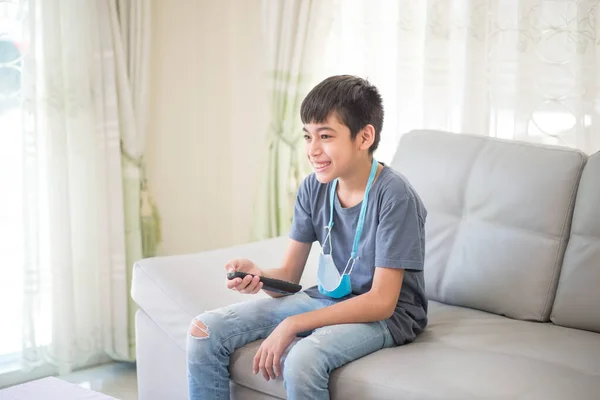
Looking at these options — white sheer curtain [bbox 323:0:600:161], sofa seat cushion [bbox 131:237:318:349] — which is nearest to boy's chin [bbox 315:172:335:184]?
sofa seat cushion [bbox 131:237:318:349]

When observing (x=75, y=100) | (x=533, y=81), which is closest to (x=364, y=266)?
(x=533, y=81)

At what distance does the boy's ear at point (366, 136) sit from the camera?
6.59 ft

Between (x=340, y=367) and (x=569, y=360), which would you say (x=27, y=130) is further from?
(x=569, y=360)

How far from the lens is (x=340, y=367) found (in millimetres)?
1834

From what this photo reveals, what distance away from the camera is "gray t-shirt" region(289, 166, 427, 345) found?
1.90 metres

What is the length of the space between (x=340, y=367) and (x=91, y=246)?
1.50 metres

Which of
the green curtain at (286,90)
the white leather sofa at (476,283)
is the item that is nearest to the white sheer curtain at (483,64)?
the green curtain at (286,90)

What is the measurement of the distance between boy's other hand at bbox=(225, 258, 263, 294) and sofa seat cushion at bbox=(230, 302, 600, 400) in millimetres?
148

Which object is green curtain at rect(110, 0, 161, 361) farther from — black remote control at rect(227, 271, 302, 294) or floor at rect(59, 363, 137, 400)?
black remote control at rect(227, 271, 302, 294)

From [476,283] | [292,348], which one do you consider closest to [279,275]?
[292,348]

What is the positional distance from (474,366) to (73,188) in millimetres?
1744

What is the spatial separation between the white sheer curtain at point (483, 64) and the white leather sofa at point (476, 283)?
13.2 inches

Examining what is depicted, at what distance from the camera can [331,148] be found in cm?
198

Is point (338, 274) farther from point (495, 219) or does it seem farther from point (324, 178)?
point (495, 219)
